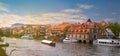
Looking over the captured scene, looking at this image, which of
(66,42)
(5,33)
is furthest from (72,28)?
(5,33)

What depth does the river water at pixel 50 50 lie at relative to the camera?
1269 centimetres

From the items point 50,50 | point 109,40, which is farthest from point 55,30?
point 109,40

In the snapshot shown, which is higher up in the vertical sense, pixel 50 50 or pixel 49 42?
pixel 49 42

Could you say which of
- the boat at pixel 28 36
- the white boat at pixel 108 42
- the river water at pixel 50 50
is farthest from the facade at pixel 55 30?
the white boat at pixel 108 42

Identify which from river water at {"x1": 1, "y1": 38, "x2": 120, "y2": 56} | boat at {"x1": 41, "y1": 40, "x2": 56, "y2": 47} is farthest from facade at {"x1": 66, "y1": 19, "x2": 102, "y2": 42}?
river water at {"x1": 1, "y1": 38, "x2": 120, "y2": 56}

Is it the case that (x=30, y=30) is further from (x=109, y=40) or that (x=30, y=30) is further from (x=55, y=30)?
(x=109, y=40)

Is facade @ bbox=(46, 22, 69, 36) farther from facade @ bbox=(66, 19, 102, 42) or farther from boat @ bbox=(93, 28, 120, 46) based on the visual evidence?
boat @ bbox=(93, 28, 120, 46)

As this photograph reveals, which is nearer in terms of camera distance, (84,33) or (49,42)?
(49,42)

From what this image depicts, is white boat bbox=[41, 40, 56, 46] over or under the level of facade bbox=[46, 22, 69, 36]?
under

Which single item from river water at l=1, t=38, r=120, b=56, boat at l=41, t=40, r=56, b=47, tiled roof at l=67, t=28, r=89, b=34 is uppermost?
tiled roof at l=67, t=28, r=89, b=34

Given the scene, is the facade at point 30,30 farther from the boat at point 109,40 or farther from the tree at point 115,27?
the boat at point 109,40

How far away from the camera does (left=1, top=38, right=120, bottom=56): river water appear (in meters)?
12.7

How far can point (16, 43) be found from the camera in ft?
51.0

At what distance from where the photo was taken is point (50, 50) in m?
14.0
